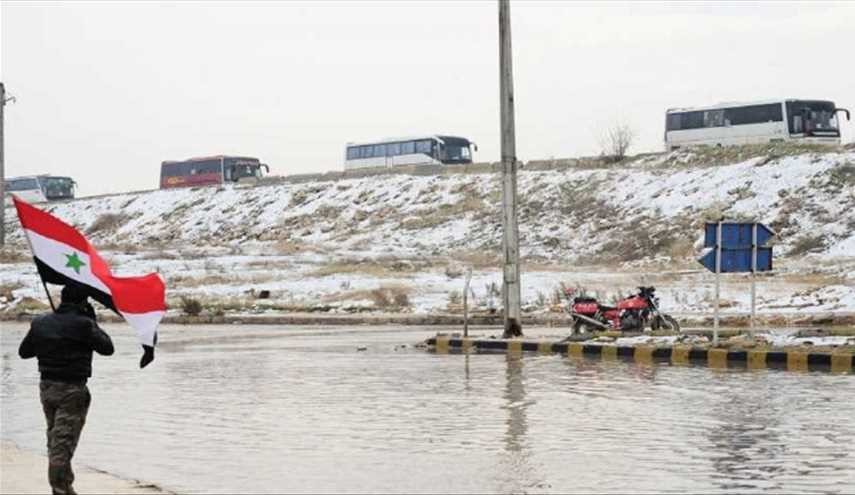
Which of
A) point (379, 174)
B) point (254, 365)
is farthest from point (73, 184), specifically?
point (254, 365)

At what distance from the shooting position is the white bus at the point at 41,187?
4791 inches

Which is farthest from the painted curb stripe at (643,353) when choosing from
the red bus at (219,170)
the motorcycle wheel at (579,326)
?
the red bus at (219,170)

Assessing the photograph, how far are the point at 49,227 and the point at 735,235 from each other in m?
14.8

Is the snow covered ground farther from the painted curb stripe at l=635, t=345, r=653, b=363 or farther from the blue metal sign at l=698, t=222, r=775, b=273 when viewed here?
the painted curb stripe at l=635, t=345, r=653, b=363

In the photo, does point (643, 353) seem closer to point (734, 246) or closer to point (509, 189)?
point (734, 246)

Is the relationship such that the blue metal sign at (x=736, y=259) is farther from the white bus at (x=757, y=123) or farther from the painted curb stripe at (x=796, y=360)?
the white bus at (x=757, y=123)

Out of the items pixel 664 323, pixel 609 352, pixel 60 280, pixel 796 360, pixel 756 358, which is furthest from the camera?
pixel 664 323

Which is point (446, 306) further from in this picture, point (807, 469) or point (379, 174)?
point (379, 174)

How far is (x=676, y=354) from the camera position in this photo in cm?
2234

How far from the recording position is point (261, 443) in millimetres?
12602

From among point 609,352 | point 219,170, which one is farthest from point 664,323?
point 219,170

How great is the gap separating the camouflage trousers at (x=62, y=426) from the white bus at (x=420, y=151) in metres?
87.5

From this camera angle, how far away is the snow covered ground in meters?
44.0

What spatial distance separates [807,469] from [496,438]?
10.2 ft
